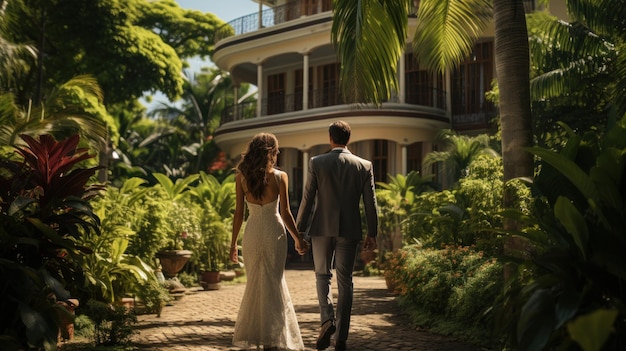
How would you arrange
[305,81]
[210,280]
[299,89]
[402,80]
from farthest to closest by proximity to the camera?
[299,89] < [305,81] < [402,80] < [210,280]

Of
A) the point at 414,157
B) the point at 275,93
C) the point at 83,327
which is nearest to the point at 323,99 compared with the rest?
the point at 275,93

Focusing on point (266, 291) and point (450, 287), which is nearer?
point (266, 291)

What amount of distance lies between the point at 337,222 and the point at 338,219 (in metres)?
0.03

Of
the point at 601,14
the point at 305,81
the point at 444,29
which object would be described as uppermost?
the point at 305,81

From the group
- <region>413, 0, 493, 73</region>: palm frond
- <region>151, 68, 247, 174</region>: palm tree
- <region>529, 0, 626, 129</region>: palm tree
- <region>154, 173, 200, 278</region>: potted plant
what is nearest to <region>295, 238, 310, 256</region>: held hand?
<region>413, 0, 493, 73</region>: palm frond

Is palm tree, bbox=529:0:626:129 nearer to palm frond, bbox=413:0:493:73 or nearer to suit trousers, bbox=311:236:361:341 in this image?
palm frond, bbox=413:0:493:73

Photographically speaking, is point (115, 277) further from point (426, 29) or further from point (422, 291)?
Result: point (426, 29)

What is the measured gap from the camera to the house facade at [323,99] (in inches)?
821

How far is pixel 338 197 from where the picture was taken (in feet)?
19.3

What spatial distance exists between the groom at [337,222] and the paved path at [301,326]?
46 centimetres

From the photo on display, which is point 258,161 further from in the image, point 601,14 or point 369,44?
point 601,14

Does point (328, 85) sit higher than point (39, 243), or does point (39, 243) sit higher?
point (328, 85)

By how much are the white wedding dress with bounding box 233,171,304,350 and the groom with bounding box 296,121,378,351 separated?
11.6 inches

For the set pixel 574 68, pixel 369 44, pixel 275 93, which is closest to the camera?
pixel 369 44
